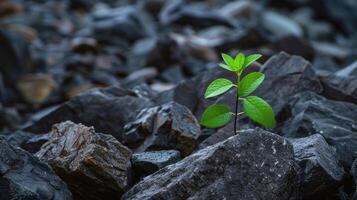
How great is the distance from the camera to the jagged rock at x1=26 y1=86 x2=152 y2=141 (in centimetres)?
383

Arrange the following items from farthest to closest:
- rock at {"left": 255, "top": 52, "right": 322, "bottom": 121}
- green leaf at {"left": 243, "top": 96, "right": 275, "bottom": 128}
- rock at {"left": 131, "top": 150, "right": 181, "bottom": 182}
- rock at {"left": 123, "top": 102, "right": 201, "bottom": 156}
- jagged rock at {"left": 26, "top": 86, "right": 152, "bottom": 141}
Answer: jagged rock at {"left": 26, "top": 86, "right": 152, "bottom": 141} < rock at {"left": 255, "top": 52, "right": 322, "bottom": 121} < rock at {"left": 123, "top": 102, "right": 201, "bottom": 156} < rock at {"left": 131, "top": 150, "right": 181, "bottom": 182} < green leaf at {"left": 243, "top": 96, "right": 275, "bottom": 128}

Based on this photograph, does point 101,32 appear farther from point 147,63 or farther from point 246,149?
point 246,149

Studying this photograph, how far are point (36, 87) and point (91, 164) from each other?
17.5ft

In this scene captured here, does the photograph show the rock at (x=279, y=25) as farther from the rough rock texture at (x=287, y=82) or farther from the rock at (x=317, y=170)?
the rock at (x=317, y=170)

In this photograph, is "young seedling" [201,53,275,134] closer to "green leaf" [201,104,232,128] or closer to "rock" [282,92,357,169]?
"green leaf" [201,104,232,128]

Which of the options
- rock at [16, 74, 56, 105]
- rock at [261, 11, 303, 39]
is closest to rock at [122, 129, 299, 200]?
rock at [16, 74, 56, 105]

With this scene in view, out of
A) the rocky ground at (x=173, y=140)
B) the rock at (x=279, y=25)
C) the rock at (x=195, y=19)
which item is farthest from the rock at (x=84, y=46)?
the rock at (x=279, y=25)

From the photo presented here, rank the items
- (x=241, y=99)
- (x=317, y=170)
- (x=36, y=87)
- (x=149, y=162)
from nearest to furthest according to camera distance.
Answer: (x=317, y=170) < (x=241, y=99) < (x=149, y=162) < (x=36, y=87)

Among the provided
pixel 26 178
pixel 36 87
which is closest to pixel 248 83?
pixel 26 178

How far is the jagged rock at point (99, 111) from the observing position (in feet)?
12.6

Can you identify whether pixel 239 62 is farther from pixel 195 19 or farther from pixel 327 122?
pixel 195 19

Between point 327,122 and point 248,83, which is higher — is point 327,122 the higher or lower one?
the lower one

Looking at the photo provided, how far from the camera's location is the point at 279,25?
41.2 feet

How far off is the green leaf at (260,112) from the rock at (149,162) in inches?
18.8
